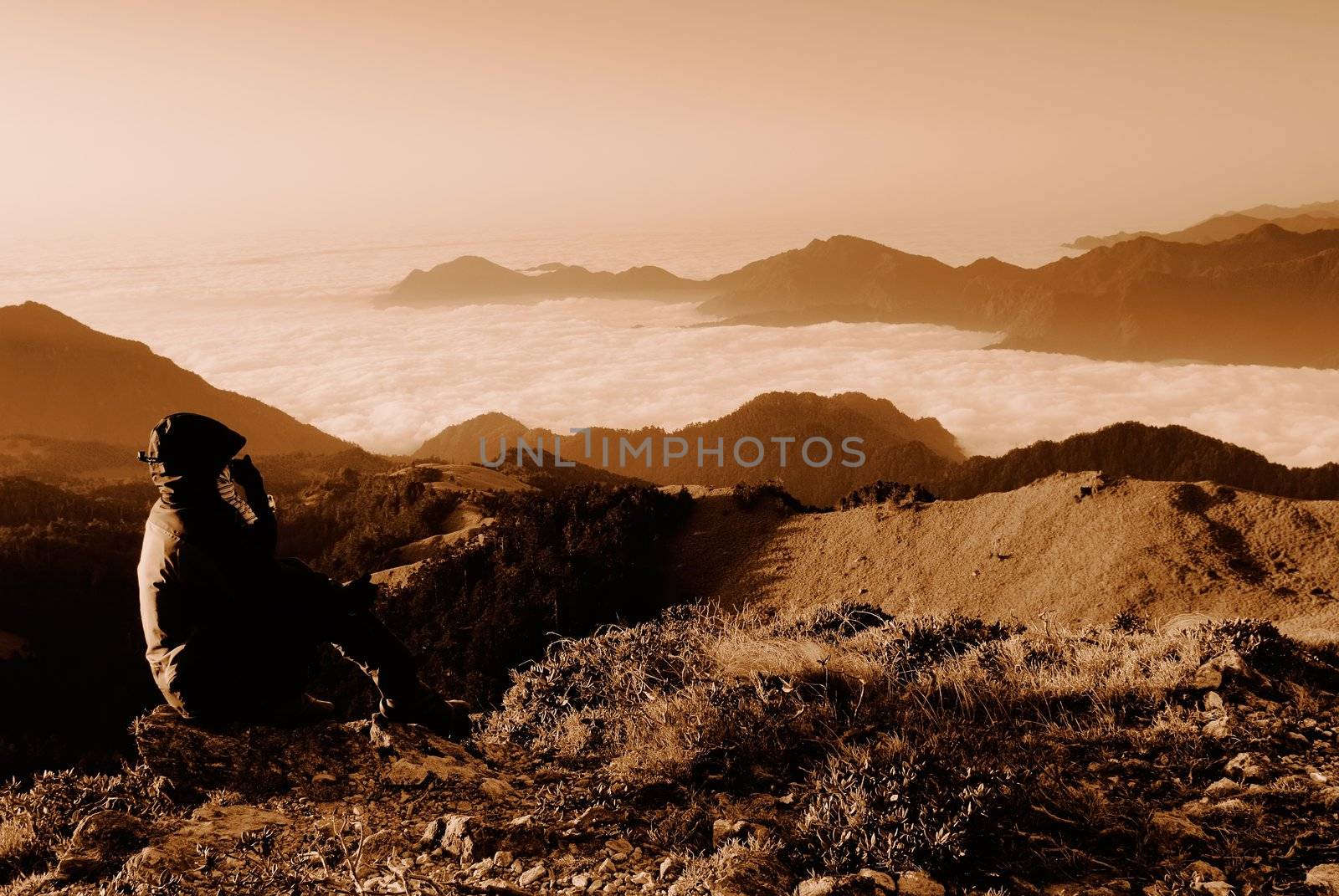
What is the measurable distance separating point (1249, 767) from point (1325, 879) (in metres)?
1.03

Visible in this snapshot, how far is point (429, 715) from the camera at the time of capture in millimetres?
4445

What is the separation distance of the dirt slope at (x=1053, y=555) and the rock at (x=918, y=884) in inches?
488

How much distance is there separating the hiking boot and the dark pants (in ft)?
0.27

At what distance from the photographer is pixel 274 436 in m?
88.9

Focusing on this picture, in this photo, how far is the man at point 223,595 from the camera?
3643mm

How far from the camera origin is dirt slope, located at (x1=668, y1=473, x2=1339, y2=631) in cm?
1580

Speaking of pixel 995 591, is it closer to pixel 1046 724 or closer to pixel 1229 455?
pixel 1046 724

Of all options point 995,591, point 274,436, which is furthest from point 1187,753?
point 274,436

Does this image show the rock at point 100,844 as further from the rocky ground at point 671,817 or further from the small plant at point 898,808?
the small plant at point 898,808

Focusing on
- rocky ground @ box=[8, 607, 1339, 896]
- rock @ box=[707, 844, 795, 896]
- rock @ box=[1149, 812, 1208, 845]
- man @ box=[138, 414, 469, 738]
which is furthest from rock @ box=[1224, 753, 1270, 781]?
man @ box=[138, 414, 469, 738]

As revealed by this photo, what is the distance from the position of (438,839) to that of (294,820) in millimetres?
860

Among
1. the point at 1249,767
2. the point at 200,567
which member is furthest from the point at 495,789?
the point at 1249,767

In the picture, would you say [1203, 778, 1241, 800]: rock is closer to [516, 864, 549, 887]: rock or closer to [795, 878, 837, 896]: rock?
[795, 878, 837, 896]: rock

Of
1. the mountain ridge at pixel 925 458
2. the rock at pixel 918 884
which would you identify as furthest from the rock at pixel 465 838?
the mountain ridge at pixel 925 458
